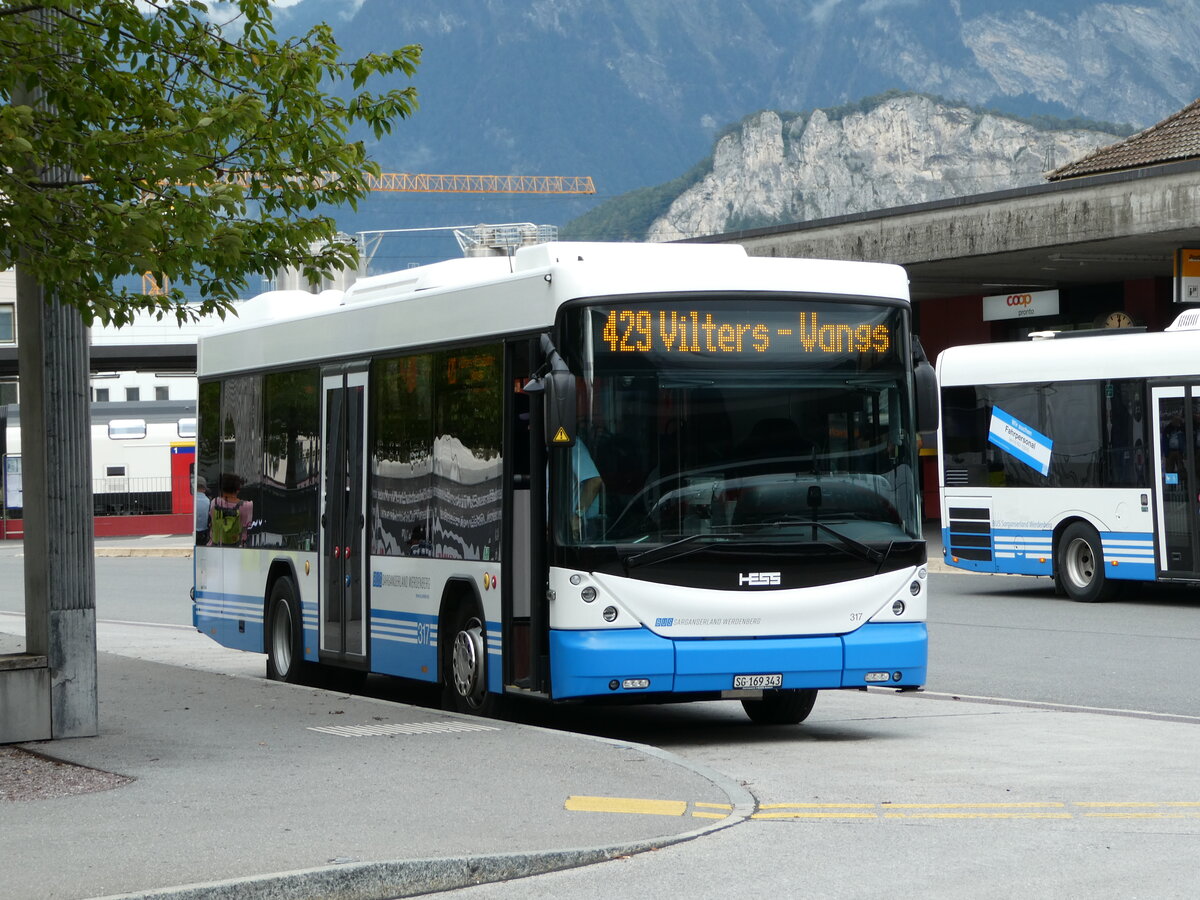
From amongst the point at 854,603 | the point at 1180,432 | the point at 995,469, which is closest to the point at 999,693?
the point at 854,603

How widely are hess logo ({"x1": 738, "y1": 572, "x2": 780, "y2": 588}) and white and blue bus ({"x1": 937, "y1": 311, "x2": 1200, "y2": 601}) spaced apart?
11.7 metres

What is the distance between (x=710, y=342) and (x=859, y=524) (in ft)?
4.87

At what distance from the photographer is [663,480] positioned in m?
10.7

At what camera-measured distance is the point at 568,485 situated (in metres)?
10.6

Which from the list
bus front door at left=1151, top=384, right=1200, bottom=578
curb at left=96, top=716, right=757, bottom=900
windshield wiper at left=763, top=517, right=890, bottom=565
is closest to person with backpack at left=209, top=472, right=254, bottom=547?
windshield wiper at left=763, top=517, right=890, bottom=565

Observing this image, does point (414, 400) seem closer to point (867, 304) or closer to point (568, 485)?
point (568, 485)

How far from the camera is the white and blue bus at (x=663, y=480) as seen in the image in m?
10.7

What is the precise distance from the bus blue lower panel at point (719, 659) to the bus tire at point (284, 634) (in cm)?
432

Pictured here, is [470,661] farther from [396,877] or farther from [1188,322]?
[1188,322]

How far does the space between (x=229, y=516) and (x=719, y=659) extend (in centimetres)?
636

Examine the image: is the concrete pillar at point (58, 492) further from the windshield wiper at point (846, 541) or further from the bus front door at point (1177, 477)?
the bus front door at point (1177, 477)

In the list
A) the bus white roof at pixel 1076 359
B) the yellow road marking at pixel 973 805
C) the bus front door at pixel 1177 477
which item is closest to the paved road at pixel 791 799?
the yellow road marking at pixel 973 805

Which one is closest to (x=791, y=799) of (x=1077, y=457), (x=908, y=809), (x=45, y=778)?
(x=908, y=809)

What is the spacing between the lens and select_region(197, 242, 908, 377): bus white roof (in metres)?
10.9
